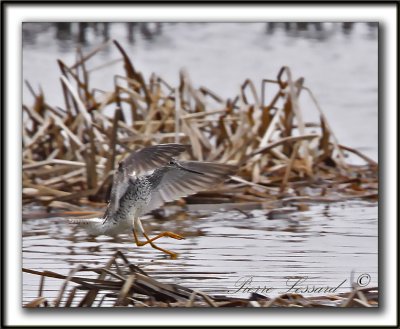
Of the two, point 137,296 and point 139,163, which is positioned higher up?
Result: point 139,163

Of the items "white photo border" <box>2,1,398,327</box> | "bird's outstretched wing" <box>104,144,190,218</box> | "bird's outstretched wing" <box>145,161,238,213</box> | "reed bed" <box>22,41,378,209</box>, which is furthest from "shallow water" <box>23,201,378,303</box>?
"bird's outstretched wing" <box>104,144,190,218</box>

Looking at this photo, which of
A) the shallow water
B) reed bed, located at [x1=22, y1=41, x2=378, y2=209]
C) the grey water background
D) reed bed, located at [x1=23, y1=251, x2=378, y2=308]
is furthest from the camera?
reed bed, located at [x1=22, y1=41, x2=378, y2=209]

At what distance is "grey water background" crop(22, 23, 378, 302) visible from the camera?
6.12 meters

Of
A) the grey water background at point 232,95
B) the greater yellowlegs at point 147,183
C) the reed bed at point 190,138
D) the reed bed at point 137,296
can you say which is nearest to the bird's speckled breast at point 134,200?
the greater yellowlegs at point 147,183

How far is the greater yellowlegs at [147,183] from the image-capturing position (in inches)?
226

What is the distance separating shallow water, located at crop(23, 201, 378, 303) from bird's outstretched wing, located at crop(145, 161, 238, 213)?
37cm

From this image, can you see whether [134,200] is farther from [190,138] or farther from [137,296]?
[190,138]

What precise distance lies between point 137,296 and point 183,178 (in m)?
0.71

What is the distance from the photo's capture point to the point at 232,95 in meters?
7.93

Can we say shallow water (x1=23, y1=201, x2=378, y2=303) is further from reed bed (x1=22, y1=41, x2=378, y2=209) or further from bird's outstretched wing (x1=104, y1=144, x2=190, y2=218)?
bird's outstretched wing (x1=104, y1=144, x2=190, y2=218)

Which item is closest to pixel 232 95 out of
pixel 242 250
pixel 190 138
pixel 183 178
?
pixel 190 138

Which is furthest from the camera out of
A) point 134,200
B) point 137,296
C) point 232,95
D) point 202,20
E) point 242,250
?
point 232,95

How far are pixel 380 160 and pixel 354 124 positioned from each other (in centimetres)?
161

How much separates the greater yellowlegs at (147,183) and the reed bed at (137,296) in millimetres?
252
